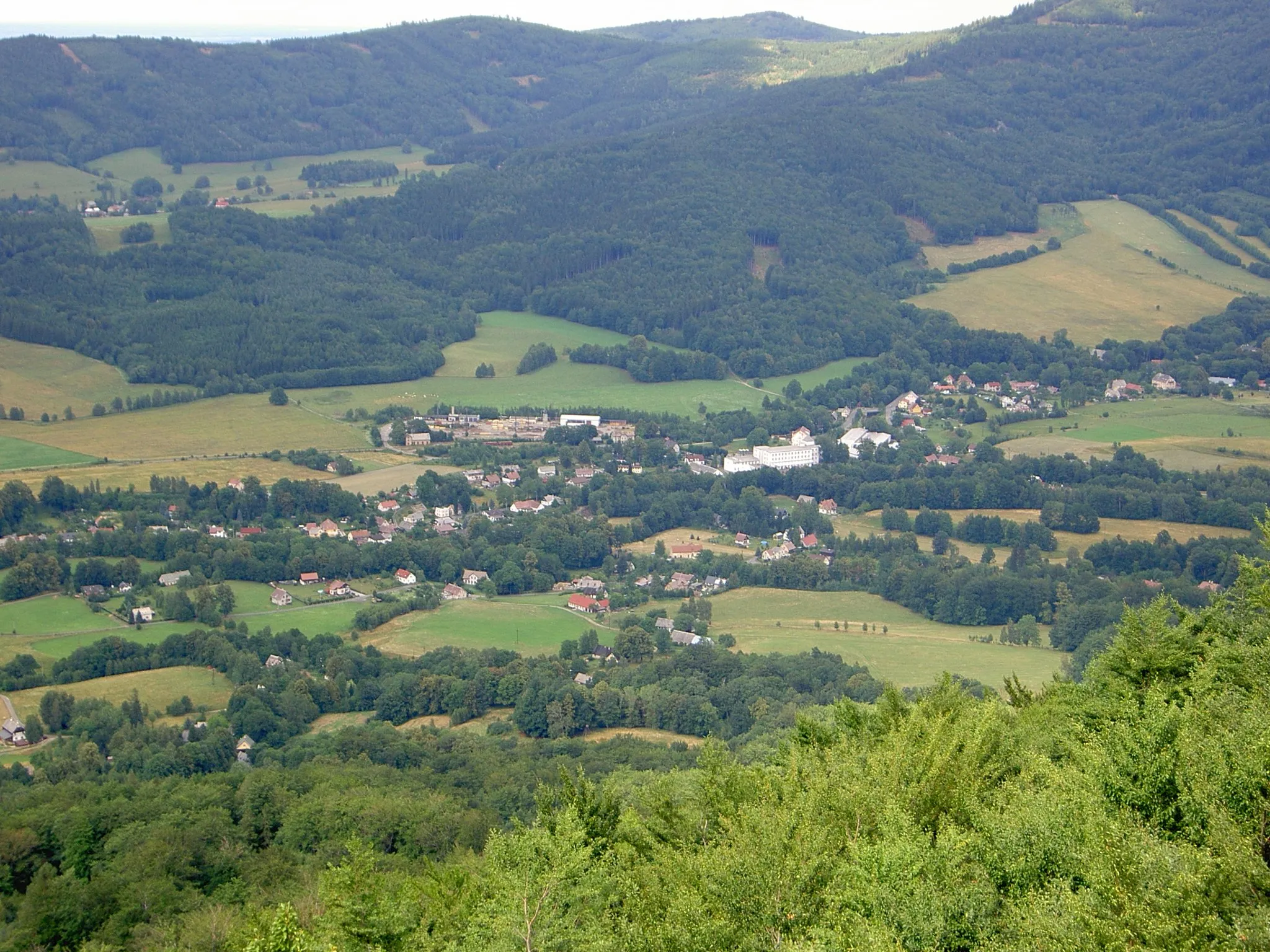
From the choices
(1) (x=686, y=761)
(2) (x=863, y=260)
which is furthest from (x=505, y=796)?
(2) (x=863, y=260)

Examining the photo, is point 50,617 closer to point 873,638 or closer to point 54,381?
point 873,638

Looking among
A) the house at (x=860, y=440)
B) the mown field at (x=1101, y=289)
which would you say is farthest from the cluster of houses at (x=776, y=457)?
the mown field at (x=1101, y=289)

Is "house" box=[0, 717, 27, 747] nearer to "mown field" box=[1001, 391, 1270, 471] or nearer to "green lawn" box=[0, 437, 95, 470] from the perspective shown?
"green lawn" box=[0, 437, 95, 470]

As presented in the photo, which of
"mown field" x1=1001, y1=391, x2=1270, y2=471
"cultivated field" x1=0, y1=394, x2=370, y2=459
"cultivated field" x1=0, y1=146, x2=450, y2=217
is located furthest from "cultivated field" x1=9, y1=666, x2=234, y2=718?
"cultivated field" x1=0, y1=146, x2=450, y2=217

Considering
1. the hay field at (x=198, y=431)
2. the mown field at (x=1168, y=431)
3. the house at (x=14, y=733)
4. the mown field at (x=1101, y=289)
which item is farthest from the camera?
the mown field at (x=1101, y=289)

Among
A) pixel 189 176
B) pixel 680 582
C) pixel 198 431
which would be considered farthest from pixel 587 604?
pixel 189 176

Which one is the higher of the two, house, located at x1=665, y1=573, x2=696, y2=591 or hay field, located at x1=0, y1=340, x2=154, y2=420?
hay field, located at x1=0, y1=340, x2=154, y2=420

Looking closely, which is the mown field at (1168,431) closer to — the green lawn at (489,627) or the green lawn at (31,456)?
the green lawn at (489,627)
